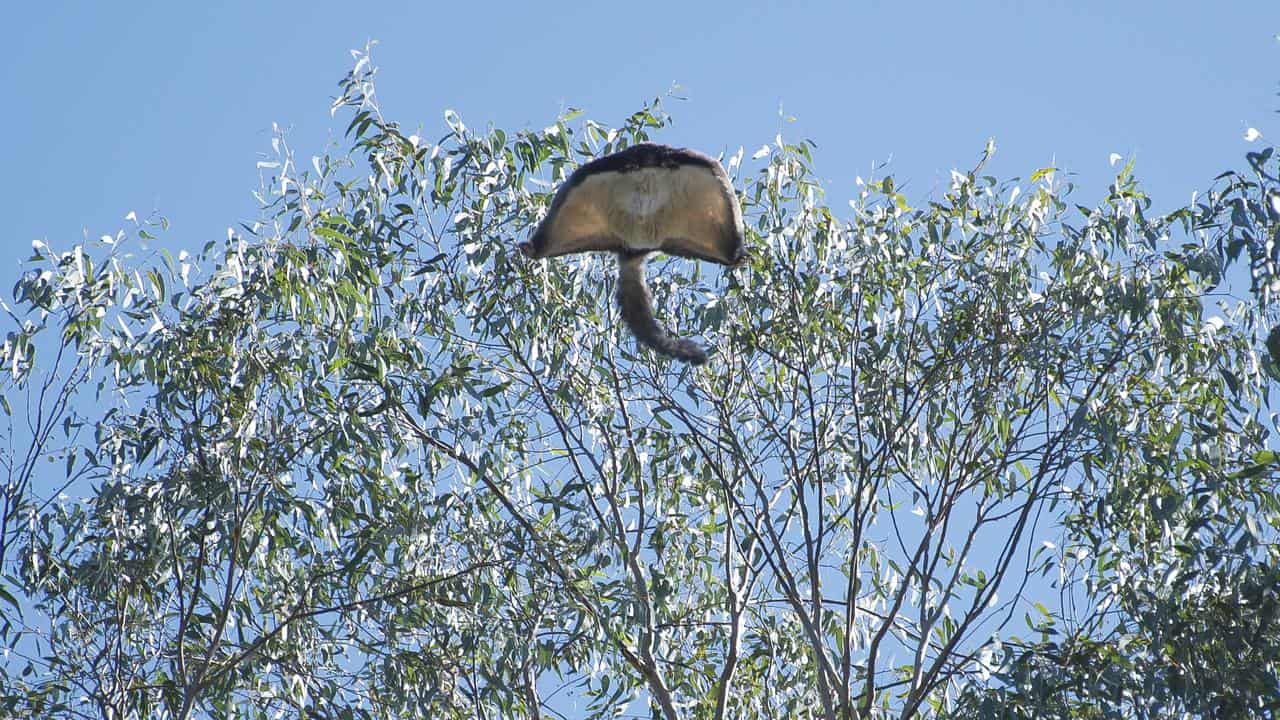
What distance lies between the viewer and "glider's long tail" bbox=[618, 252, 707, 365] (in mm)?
4883

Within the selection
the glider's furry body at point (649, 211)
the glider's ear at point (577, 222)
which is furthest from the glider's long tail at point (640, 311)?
the glider's ear at point (577, 222)

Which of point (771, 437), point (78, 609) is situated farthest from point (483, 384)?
point (78, 609)

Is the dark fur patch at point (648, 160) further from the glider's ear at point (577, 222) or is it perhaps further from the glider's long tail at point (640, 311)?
the glider's long tail at point (640, 311)

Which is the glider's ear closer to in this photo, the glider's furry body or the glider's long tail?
the glider's furry body

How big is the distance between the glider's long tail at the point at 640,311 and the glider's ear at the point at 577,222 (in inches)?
6.9

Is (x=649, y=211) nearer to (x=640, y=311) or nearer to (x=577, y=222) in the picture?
(x=577, y=222)

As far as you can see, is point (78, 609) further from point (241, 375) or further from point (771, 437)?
point (771, 437)

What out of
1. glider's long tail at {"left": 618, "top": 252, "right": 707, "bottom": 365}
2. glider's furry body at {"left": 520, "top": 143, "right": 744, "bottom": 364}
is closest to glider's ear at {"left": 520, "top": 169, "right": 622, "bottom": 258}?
glider's furry body at {"left": 520, "top": 143, "right": 744, "bottom": 364}

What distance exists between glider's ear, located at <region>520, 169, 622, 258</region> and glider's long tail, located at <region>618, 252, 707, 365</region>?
0.17 metres

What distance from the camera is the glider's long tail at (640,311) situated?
4.88m

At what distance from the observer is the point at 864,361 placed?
760 cm

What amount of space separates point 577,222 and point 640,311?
51 cm

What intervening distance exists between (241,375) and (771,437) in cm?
242

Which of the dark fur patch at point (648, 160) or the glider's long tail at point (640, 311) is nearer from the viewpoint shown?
the dark fur patch at point (648, 160)
